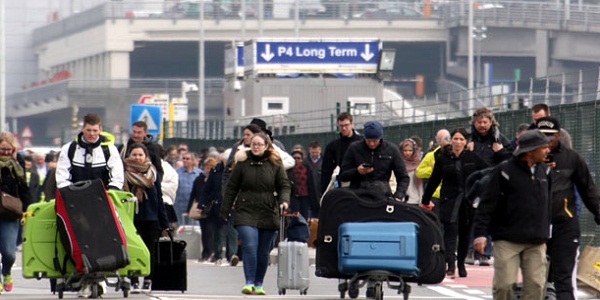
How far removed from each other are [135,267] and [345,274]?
1784 millimetres

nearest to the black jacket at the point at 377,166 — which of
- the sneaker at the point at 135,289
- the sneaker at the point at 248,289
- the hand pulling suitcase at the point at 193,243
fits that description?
the sneaker at the point at 248,289

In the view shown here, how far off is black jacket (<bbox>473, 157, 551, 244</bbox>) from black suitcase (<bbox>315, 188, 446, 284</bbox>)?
2.20 meters

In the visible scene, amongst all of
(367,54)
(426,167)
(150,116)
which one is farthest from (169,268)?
(367,54)

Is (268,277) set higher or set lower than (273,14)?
lower

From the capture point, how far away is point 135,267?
50.4 ft

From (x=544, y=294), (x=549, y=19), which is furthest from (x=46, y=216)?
(x=549, y=19)

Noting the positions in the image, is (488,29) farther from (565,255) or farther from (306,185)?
(565,255)

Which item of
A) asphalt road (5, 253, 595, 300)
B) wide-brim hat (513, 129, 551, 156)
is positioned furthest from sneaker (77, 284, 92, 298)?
wide-brim hat (513, 129, 551, 156)

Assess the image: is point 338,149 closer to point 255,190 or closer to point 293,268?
point 255,190

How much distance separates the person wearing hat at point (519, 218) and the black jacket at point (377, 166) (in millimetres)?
4144

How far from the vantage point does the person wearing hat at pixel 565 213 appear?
44.3 feet

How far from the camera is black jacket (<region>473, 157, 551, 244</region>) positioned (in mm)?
12727

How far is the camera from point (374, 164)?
16969mm

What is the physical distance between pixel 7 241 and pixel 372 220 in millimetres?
4523
